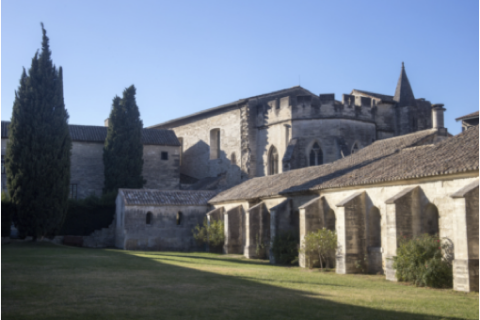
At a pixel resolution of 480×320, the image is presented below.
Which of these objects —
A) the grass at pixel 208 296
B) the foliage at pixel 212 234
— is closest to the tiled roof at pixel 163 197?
the foliage at pixel 212 234

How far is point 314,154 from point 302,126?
87.9 inches

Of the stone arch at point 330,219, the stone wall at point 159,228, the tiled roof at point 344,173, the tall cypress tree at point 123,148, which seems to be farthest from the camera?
the tall cypress tree at point 123,148

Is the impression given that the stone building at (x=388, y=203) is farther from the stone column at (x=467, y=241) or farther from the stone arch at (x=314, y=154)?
the stone arch at (x=314, y=154)

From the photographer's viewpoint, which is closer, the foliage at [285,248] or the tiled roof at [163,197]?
the foliage at [285,248]

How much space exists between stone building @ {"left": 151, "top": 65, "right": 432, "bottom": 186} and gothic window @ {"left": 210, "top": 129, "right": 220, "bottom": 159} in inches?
50.7

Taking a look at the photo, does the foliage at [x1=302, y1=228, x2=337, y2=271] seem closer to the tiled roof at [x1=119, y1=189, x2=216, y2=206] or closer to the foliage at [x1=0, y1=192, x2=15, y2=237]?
the tiled roof at [x1=119, y1=189, x2=216, y2=206]

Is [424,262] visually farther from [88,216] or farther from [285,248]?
[88,216]

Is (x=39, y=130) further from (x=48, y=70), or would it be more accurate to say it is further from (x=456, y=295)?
(x=456, y=295)

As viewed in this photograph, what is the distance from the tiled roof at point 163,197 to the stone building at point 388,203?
28.0ft

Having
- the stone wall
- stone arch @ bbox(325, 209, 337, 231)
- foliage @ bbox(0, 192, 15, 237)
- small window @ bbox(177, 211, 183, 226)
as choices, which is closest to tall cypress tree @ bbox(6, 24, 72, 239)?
foliage @ bbox(0, 192, 15, 237)

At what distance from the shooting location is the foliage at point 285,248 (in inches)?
909

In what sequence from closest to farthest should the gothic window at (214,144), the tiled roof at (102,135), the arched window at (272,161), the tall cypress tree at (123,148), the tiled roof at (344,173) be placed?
the tiled roof at (344,173) → the arched window at (272,161) → the tall cypress tree at (123,148) → the tiled roof at (102,135) → the gothic window at (214,144)

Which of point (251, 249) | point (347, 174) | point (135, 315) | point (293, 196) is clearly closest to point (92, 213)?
point (251, 249)

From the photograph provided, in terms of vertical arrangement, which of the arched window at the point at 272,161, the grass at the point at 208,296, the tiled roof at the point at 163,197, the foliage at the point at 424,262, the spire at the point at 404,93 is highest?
the spire at the point at 404,93
